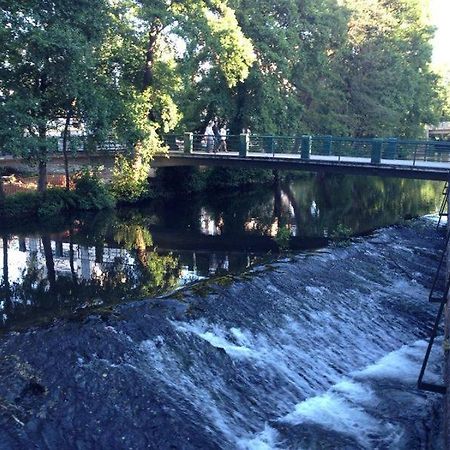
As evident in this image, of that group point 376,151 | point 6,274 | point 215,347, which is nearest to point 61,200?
point 6,274

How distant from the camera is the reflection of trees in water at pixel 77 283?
1218 cm

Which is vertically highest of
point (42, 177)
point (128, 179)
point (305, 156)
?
point (305, 156)

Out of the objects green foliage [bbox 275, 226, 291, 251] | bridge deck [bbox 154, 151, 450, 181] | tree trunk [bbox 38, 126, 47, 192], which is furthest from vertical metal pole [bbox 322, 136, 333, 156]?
tree trunk [bbox 38, 126, 47, 192]

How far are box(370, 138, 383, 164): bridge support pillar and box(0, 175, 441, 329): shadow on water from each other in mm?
2959

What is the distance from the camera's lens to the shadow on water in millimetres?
13289

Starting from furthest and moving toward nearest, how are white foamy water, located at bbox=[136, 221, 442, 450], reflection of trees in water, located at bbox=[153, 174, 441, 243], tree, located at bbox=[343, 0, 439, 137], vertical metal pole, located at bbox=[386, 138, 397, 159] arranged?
tree, located at bbox=[343, 0, 439, 137] < reflection of trees in water, located at bbox=[153, 174, 441, 243] < vertical metal pole, located at bbox=[386, 138, 397, 159] < white foamy water, located at bbox=[136, 221, 442, 450]

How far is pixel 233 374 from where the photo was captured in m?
8.98

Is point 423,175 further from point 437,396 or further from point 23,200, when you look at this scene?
point 23,200

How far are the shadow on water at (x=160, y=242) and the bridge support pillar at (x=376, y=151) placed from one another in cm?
296

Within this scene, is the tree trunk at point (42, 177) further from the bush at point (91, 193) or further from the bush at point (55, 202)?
the bush at point (91, 193)

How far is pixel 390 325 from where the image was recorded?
12.1 meters

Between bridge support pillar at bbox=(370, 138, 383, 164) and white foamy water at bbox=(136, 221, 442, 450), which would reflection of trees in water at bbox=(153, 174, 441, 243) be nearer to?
bridge support pillar at bbox=(370, 138, 383, 164)

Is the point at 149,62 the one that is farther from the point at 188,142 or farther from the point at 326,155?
the point at 326,155

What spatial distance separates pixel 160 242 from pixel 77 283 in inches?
234
